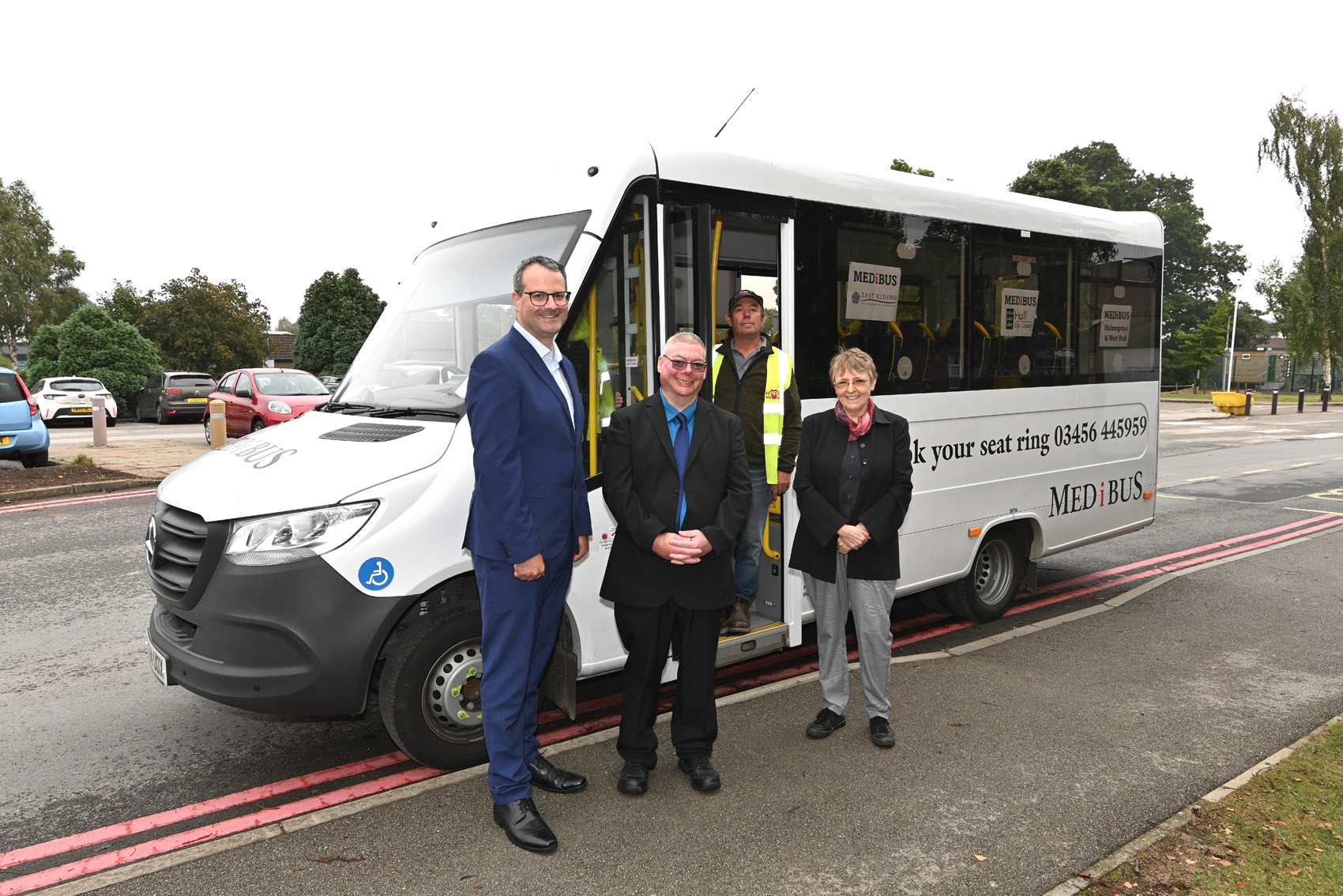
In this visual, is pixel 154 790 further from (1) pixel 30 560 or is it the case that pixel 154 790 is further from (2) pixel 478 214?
(1) pixel 30 560

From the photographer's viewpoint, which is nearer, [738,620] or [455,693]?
[455,693]

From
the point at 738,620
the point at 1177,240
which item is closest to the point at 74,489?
the point at 738,620

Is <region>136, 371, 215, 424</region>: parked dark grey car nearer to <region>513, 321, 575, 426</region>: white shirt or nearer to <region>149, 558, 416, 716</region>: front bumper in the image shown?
<region>149, 558, 416, 716</region>: front bumper

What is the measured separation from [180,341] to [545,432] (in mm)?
44617

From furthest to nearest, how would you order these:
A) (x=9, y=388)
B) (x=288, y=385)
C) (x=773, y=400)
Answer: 1. (x=288, y=385)
2. (x=9, y=388)
3. (x=773, y=400)

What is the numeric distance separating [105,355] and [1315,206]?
5963 centimetres

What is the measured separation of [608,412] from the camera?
4098 millimetres

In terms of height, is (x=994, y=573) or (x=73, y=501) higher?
(x=994, y=573)

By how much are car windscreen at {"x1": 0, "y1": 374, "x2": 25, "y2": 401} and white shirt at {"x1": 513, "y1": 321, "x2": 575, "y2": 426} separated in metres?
14.3

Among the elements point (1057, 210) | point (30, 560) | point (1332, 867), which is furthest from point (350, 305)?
point (1332, 867)

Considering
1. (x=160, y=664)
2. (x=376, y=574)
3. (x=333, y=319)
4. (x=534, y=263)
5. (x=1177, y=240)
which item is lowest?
(x=160, y=664)

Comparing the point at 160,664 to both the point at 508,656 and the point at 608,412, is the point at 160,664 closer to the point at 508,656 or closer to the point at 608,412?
the point at 508,656

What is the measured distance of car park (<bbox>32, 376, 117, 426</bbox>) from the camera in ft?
84.6

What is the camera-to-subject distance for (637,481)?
3631 millimetres
